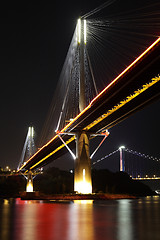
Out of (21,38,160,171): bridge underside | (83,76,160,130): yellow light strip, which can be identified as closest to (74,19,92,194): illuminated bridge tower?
(21,38,160,171): bridge underside

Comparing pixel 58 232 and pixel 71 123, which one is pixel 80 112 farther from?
pixel 58 232

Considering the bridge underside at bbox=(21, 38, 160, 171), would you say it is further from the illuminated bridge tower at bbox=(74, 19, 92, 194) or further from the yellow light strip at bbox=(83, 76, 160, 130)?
the illuminated bridge tower at bbox=(74, 19, 92, 194)

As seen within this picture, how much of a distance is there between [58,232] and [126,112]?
2388cm

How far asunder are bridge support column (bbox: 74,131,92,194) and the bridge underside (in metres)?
1.93

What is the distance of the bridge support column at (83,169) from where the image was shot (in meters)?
37.0

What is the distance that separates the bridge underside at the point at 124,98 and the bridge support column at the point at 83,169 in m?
1.93

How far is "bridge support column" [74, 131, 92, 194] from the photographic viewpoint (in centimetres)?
3697

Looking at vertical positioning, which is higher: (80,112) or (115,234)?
(80,112)

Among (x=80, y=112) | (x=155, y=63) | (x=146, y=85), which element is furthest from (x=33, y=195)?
(x=155, y=63)

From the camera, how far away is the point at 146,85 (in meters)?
26.8

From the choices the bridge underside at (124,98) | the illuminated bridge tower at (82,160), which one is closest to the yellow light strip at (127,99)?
the bridge underside at (124,98)

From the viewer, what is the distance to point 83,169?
37.2m

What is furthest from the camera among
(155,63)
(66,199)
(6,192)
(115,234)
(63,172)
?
(63,172)

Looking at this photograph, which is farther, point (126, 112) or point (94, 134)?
point (94, 134)
